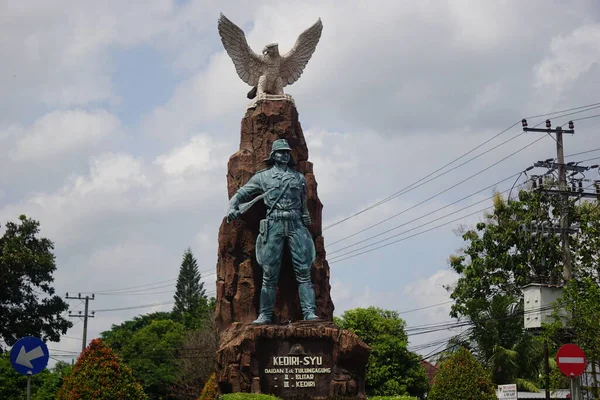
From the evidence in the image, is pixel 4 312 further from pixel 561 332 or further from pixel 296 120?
pixel 561 332

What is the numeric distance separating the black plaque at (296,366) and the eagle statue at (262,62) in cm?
578

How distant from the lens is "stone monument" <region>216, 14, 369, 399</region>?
1692cm

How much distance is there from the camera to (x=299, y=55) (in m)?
20.5

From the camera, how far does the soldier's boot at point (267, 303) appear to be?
17.6m

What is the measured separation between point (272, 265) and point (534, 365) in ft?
44.4

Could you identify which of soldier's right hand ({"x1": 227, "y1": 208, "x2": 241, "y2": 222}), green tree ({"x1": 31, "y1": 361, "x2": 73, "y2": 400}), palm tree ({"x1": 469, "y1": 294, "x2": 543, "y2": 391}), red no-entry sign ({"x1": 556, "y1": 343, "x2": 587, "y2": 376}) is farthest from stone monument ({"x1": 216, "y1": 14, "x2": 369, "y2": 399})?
green tree ({"x1": 31, "y1": 361, "x2": 73, "y2": 400})

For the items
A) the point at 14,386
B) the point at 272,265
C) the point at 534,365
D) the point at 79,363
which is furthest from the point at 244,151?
the point at 14,386

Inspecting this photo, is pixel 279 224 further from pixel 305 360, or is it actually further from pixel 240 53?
pixel 240 53

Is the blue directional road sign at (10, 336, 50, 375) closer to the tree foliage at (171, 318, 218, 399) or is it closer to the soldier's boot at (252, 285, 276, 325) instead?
the soldier's boot at (252, 285, 276, 325)

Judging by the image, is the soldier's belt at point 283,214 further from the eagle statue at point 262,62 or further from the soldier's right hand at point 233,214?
the eagle statue at point 262,62

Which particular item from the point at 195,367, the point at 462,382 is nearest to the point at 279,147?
the point at 462,382

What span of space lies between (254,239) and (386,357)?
52.9 ft

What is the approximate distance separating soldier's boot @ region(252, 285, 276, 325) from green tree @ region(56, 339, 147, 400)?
291cm

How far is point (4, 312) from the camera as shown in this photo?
3600cm
